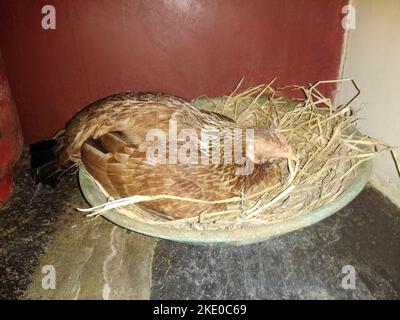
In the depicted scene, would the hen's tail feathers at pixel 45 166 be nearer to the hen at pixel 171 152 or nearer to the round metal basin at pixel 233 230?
the hen at pixel 171 152

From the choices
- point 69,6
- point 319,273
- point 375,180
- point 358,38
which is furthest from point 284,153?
point 69,6

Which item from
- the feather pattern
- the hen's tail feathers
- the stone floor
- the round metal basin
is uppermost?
the feather pattern

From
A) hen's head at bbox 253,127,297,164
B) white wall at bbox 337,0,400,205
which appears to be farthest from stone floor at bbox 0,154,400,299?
hen's head at bbox 253,127,297,164

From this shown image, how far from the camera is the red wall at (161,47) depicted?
177cm

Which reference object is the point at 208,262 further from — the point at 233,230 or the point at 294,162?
the point at 294,162

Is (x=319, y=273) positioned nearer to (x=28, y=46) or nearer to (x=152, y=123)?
(x=152, y=123)

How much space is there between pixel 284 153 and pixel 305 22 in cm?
82

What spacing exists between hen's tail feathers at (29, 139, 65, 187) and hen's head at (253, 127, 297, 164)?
32.8 inches

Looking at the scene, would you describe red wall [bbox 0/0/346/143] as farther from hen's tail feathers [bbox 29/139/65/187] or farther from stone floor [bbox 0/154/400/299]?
stone floor [bbox 0/154/400/299]

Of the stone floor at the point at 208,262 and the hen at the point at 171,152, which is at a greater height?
the hen at the point at 171,152

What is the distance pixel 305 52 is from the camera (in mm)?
1900

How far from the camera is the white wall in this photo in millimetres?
1461


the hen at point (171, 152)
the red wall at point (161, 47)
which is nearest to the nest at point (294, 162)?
the hen at point (171, 152)

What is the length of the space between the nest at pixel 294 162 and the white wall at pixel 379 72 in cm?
8
